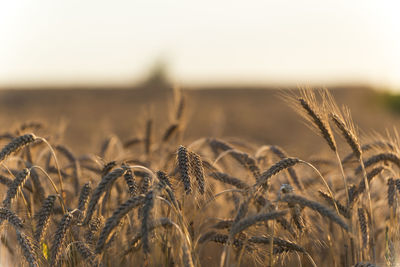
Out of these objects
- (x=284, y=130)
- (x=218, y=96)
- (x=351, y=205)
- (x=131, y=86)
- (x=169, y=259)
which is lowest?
(x=169, y=259)

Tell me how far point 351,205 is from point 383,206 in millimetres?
1364

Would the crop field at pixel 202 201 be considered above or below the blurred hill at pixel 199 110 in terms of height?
below

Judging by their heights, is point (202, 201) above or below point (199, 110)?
below

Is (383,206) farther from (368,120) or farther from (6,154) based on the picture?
(368,120)

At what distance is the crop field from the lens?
324 cm

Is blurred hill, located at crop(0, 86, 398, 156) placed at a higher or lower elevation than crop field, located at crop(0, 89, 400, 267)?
higher

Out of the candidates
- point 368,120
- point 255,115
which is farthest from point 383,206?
point 255,115

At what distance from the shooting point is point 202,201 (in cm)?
573

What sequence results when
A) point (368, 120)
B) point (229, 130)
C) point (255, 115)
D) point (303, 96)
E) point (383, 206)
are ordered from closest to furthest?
1. point (303, 96)
2. point (383, 206)
3. point (229, 130)
4. point (368, 120)
5. point (255, 115)

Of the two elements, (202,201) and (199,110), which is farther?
(199,110)

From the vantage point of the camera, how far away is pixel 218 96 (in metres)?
39.8

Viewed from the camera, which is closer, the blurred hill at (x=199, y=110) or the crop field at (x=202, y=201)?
the crop field at (x=202, y=201)

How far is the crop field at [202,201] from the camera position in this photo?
10.6 feet

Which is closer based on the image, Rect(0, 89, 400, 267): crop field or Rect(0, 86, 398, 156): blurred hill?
Rect(0, 89, 400, 267): crop field
